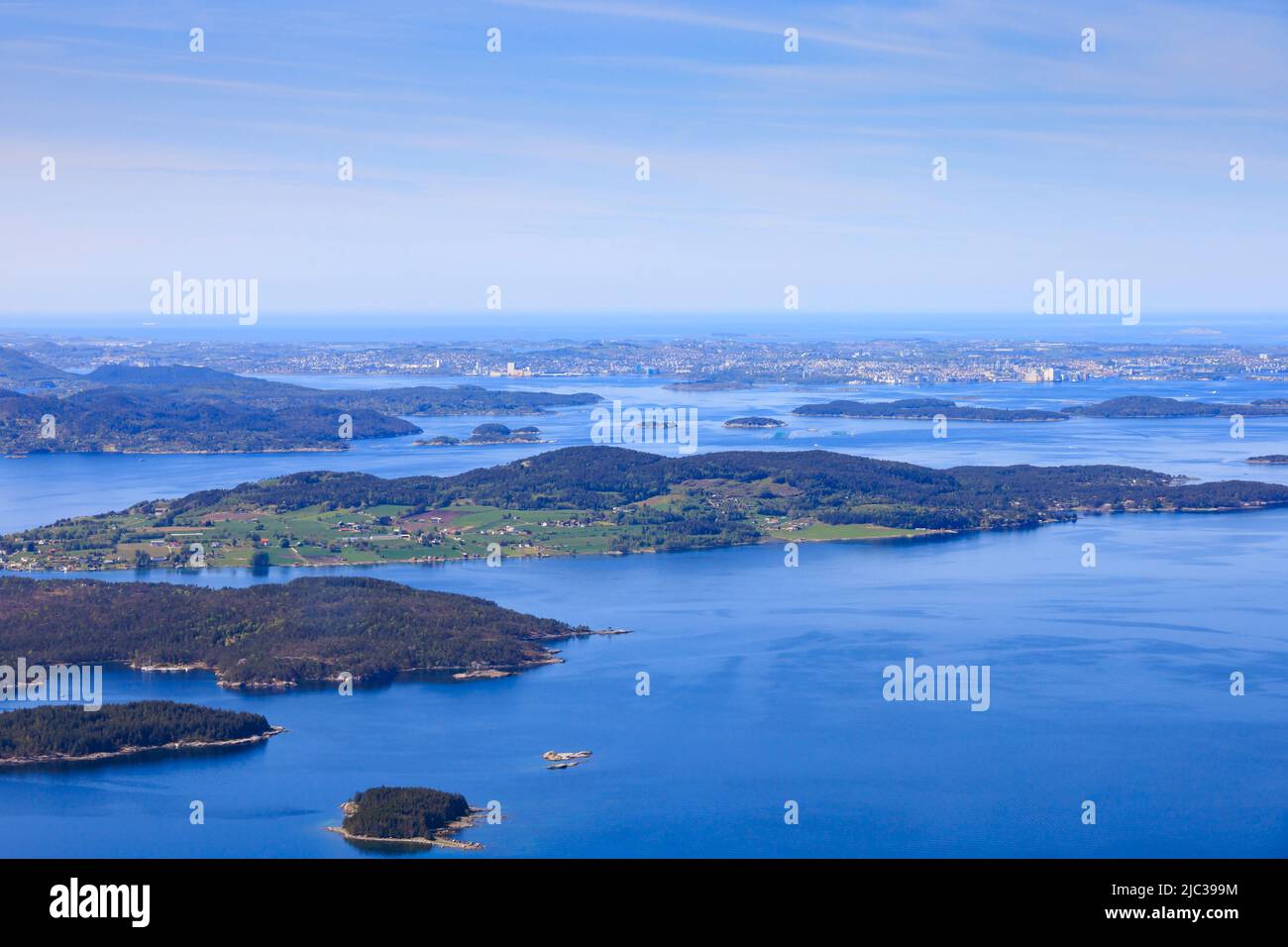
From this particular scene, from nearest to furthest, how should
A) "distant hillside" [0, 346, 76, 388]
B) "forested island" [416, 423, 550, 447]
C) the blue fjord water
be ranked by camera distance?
the blue fjord water
"forested island" [416, 423, 550, 447]
"distant hillside" [0, 346, 76, 388]

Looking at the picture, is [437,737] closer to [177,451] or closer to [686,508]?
[686,508]

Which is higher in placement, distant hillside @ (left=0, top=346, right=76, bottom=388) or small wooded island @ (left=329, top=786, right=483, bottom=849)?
distant hillside @ (left=0, top=346, right=76, bottom=388)

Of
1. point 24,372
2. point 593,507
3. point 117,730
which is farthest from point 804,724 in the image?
point 24,372

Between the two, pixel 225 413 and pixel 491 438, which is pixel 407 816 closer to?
pixel 491 438

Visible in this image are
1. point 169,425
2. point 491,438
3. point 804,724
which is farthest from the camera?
point 169,425

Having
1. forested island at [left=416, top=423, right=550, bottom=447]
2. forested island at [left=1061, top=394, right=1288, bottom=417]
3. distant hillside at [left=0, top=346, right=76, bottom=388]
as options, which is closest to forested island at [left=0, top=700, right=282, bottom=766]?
forested island at [left=416, top=423, right=550, bottom=447]

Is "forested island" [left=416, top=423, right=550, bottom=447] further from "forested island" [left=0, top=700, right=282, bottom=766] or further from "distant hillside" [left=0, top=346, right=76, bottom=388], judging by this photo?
"forested island" [left=0, top=700, right=282, bottom=766]
